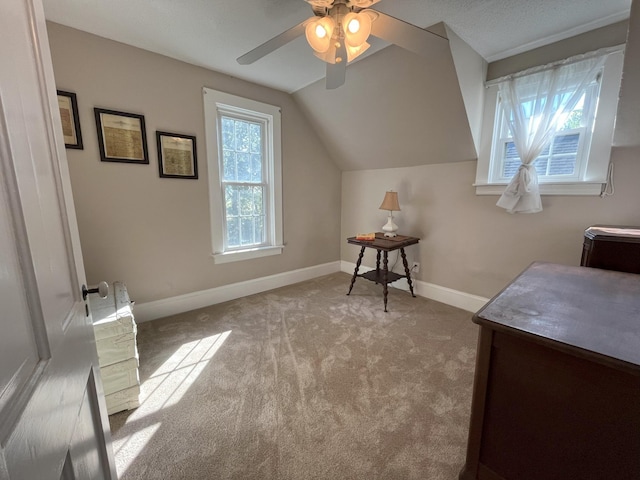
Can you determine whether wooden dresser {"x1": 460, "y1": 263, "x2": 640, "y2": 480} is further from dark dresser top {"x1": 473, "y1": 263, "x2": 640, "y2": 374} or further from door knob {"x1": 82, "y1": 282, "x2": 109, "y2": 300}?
door knob {"x1": 82, "y1": 282, "x2": 109, "y2": 300}

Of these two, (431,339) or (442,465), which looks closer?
(442,465)

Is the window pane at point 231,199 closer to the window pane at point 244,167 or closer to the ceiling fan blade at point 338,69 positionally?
the window pane at point 244,167

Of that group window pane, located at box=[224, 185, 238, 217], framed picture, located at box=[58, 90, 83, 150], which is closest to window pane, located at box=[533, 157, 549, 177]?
window pane, located at box=[224, 185, 238, 217]

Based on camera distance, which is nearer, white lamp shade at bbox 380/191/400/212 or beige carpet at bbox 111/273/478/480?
beige carpet at bbox 111/273/478/480

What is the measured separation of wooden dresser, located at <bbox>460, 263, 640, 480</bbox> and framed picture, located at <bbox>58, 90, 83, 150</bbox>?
2864 millimetres

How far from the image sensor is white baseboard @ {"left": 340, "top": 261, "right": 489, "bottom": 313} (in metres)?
2.80

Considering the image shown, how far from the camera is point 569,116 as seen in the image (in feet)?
6.93

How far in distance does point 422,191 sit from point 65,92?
3278 mm

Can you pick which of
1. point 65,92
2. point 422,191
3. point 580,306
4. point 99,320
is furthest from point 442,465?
point 65,92

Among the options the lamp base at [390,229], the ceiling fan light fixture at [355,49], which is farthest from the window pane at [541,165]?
the ceiling fan light fixture at [355,49]

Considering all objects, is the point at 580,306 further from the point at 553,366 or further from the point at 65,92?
the point at 65,92

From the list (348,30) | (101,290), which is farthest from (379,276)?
(101,290)

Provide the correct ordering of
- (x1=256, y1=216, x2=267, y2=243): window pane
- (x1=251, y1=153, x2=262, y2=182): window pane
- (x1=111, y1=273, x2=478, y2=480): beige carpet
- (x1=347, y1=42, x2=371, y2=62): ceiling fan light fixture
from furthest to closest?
(x1=256, y1=216, x2=267, y2=243): window pane → (x1=251, y1=153, x2=262, y2=182): window pane → (x1=347, y1=42, x2=371, y2=62): ceiling fan light fixture → (x1=111, y1=273, x2=478, y2=480): beige carpet

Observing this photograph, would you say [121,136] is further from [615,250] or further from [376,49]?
[615,250]
